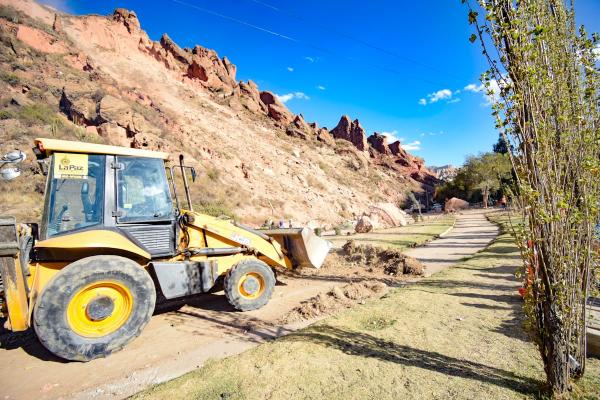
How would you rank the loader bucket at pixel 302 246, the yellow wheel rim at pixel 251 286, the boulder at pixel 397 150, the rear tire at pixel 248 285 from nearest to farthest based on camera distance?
the rear tire at pixel 248 285 → the yellow wheel rim at pixel 251 286 → the loader bucket at pixel 302 246 → the boulder at pixel 397 150

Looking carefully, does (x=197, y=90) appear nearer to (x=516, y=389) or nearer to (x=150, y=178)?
(x=150, y=178)

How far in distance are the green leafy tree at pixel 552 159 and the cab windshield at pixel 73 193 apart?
525 cm

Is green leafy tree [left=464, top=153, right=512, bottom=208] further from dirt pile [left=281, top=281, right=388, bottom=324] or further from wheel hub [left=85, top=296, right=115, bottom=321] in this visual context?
wheel hub [left=85, top=296, right=115, bottom=321]

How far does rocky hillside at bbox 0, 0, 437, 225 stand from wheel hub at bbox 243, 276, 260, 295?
15271mm

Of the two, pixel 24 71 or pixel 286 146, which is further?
pixel 286 146

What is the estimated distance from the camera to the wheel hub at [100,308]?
4.13m

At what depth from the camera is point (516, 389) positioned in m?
2.94

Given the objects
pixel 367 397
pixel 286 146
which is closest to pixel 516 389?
pixel 367 397

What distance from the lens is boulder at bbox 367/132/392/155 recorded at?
95250 millimetres

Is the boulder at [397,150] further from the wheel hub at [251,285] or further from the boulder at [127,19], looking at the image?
the wheel hub at [251,285]

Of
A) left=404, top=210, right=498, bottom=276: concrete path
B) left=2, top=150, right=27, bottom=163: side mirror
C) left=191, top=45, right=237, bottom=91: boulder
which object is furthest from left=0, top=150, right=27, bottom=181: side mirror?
left=191, top=45, right=237, bottom=91: boulder

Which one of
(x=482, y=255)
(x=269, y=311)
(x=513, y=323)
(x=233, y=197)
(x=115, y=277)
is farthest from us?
(x=233, y=197)

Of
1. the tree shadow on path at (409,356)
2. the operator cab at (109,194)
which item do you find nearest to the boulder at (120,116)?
the operator cab at (109,194)

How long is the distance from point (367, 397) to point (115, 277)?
3.59 meters
